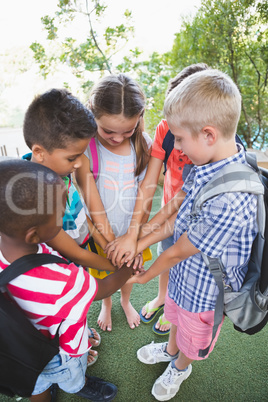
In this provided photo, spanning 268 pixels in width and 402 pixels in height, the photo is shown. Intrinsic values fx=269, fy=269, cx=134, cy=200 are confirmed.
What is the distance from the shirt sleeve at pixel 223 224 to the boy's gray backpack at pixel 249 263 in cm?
2

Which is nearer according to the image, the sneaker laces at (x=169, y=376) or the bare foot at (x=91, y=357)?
the sneaker laces at (x=169, y=376)

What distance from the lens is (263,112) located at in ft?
10.7

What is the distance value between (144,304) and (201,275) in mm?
1085

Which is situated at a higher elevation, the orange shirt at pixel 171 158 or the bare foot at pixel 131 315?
the orange shirt at pixel 171 158

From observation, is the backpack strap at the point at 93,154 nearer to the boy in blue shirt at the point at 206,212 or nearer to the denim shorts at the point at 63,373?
the boy in blue shirt at the point at 206,212

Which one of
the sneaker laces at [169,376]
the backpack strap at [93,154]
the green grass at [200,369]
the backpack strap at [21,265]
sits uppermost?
the backpack strap at [93,154]

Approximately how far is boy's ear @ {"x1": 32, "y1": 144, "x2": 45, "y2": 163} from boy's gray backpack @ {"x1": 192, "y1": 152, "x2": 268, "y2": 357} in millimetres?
590

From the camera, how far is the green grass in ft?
4.72

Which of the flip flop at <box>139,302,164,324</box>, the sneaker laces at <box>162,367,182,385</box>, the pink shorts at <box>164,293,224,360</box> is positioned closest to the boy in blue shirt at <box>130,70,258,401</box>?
the pink shorts at <box>164,293,224,360</box>

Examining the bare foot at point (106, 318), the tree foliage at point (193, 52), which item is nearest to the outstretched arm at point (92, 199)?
the bare foot at point (106, 318)

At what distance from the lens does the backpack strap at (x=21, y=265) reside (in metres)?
0.76

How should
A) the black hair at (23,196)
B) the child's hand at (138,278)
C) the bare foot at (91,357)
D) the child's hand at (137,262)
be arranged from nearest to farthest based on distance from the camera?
the black hair at (23,196)
the child's hand at (138,278)
the child's hand at (137,262)
the bare foot at (91,357)

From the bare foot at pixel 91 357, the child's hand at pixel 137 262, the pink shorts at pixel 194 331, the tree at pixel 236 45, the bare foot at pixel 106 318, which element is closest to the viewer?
the pink shorts at pixel 194 331

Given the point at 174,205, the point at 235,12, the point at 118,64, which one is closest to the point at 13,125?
the point at 118,64
